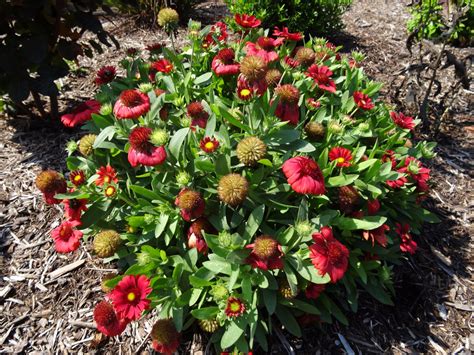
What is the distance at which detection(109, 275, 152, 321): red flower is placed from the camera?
1.60 m

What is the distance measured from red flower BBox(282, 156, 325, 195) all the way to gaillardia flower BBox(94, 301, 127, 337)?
0.97m

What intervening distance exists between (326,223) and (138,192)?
0.94 metres

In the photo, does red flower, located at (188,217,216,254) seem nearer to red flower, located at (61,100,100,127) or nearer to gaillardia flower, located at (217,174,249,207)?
gaillardia flower, located at (217,174,249,207)

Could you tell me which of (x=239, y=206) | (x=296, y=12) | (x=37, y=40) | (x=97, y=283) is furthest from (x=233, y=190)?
(x=296, y=12)

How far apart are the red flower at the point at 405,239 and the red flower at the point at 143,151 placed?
1384 mm

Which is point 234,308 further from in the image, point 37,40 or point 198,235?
point 37,40

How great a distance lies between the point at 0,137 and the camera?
318cm

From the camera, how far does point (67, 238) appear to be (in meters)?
2.01

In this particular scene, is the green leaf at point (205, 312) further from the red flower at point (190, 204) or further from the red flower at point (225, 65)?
the red flower at point (225, 65)

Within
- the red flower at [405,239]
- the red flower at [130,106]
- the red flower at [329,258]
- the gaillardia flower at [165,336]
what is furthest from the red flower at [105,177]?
the red flower at [405,239]

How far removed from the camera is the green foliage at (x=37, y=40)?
2545 mm


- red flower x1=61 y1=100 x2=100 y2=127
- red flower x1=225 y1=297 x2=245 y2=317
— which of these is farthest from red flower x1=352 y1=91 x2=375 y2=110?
red flower x1=61 y1=100 x2=100 y2=127

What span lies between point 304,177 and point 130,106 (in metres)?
0.90

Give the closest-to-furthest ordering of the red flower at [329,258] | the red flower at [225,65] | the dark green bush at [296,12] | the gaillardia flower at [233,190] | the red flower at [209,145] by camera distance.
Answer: the red flower at [329,258]
the gaillardia flower at [233,190]
the red flower at [209,145]
the red flower at [225,65]
the dark green bush at [296,12]
